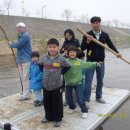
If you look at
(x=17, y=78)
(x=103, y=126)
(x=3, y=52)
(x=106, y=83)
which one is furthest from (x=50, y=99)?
(x=3, y=52)

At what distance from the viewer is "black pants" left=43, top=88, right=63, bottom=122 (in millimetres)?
5035

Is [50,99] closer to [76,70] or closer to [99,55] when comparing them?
[76,70]

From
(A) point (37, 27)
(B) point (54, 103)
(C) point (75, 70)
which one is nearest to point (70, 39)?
(C) point (75, 70)

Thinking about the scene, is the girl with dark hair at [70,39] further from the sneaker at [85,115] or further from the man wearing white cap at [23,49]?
the sneaker at [85,115]

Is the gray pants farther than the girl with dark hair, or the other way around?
the gray pants

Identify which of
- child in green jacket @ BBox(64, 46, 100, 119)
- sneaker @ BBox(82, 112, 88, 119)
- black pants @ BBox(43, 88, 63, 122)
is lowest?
sneaker @ BBox(82, 112, 88, 119)

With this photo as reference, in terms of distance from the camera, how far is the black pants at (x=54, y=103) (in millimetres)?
5035

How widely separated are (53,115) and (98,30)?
83.7 inches

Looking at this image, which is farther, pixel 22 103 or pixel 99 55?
pixel 22 103

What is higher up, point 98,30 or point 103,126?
point 98,30

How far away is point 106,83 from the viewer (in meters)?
10.5

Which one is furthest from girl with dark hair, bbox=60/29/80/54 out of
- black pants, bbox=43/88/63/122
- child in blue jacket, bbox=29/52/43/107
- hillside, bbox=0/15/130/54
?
hillside, bbox=0/15/130/54

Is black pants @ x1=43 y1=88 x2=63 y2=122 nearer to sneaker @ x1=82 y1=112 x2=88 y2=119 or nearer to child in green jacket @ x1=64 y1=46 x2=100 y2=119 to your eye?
child in green jacket @ x1=64 y1=46 x2=100 y2=119

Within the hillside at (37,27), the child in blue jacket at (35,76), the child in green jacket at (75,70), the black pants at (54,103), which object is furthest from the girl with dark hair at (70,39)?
the hillside at (37,27)
